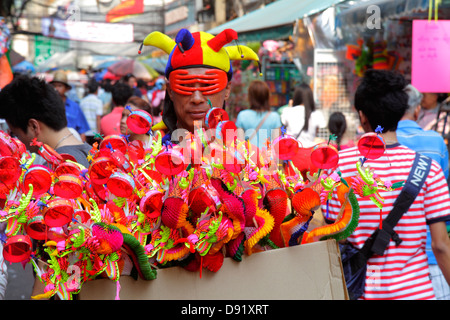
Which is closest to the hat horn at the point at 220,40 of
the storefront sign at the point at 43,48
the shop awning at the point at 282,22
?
the shop awning at the point at 282,22

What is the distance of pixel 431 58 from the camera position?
16.2ft

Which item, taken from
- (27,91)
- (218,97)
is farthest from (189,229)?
(27,91)

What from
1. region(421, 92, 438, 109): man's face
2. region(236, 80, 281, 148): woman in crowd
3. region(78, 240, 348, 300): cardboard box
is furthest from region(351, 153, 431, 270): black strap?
region(236, 80, 281, 148): woman in crowd

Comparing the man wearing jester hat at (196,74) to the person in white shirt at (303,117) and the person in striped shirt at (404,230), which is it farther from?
the person in white shirt at (303,117)

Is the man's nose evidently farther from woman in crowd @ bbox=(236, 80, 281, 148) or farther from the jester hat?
woman in crowd @ bbox=(236, 80, 281, 148)

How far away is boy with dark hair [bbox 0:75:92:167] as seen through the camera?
297 centimetres

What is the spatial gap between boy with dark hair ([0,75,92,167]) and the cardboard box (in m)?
1.45

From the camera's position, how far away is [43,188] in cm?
158

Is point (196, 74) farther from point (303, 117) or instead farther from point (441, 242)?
point (303, 117)

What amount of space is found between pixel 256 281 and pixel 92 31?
17188 mm

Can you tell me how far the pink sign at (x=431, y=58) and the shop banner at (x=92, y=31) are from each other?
545 inches

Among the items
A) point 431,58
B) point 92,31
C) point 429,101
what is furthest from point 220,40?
point 92,31

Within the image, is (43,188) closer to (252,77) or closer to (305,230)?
(305,230)
